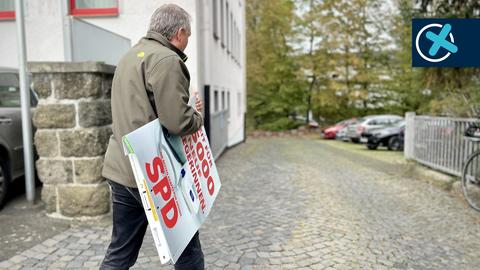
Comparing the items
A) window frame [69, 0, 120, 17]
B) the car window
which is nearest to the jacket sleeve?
the car window

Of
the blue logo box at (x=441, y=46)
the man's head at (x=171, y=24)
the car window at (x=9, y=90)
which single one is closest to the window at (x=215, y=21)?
the car window at (x=9, y=90)

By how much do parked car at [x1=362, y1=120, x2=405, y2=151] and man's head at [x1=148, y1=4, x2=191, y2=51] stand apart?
57.0 ft

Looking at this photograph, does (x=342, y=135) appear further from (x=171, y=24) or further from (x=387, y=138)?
(x=171, y=24)

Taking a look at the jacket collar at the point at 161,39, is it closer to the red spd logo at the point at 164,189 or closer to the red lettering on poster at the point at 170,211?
the red spd logo at the point at 164,189

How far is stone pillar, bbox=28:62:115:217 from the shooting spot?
15.5ft

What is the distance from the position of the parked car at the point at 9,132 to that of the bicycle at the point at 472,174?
5888mm

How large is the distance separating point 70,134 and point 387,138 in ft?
53.3

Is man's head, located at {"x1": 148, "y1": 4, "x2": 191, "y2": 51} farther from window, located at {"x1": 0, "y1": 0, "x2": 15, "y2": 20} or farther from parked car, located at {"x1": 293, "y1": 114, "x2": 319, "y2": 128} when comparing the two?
parked car, located at {"x1": 293, "y1": 114, "x2": 319, "y2": 128}

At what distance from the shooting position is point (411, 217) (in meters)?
5.57

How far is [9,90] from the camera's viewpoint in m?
5.67

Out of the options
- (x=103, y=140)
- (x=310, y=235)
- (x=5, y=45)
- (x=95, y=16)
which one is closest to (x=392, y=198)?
(x=310, y=235)

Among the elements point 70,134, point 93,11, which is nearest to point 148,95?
point 70,134

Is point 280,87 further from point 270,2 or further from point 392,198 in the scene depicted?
point 392,198

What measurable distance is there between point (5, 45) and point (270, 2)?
2886 centimetres
